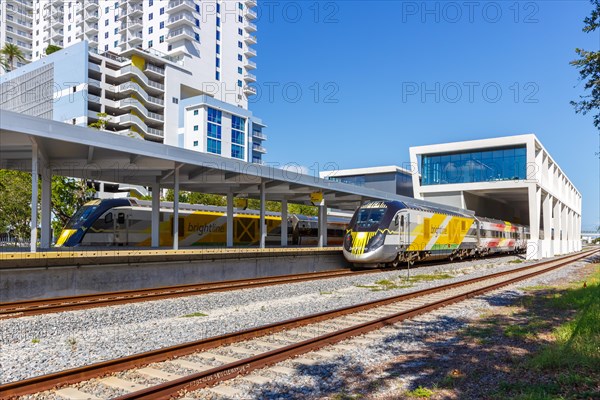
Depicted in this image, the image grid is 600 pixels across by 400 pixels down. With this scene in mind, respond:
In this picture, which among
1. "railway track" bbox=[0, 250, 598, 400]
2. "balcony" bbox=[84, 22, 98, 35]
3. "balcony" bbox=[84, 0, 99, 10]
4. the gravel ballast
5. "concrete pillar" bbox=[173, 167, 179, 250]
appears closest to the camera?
"railway track" bbox=[0, 250, 598, 400]

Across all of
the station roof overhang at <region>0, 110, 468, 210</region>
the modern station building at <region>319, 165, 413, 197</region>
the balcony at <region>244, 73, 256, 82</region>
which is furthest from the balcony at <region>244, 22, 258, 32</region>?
the station roof overhang at <region>0, 110, 468, 210</region>

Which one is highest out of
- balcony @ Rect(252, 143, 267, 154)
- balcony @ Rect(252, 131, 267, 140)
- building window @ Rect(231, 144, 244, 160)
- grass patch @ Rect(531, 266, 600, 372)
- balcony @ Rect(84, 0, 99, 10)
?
balcony @ Rect(84, 0, 99, 10)

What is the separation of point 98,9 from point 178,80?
3094 centimetres

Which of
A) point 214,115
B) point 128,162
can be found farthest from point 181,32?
point 128,162

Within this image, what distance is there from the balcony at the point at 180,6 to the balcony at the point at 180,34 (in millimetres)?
3163

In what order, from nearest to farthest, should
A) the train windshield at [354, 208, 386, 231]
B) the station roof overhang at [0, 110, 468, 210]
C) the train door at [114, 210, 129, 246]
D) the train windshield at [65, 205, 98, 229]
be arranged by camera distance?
the station roof overhang at [0, 110, 468, 210]
the train windshield at [354, 208, 386, 231]
the train windshield at [65, 205, 98, 229]
the train door at [114, 210, 129, 246]

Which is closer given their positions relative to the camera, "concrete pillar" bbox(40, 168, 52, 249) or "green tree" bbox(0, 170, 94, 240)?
"concrete pillar" bbox(40, 168, 52, 249)

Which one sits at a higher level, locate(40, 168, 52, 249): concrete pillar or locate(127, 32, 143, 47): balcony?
locate(127, 32, 143, 47): balcony

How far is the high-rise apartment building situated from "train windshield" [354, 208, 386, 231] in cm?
4770

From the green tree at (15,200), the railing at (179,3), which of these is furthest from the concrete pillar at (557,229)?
the railing at (179,3)

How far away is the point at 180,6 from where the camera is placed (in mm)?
79438

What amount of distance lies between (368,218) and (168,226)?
505 inches

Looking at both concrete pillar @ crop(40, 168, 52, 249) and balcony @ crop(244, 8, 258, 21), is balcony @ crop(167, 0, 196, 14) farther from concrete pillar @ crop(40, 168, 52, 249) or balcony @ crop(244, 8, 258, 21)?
concrete pillar @ crop(40, 168, 52, 249)

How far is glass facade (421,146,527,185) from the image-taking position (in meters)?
44.2
